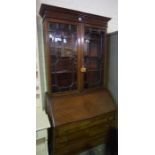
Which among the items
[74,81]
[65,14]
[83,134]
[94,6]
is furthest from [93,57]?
[83,134]

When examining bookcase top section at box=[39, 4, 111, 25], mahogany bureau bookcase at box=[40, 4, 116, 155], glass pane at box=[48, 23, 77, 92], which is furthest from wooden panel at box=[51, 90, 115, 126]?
bookcase top section at box=[39, 4, 111, 25]

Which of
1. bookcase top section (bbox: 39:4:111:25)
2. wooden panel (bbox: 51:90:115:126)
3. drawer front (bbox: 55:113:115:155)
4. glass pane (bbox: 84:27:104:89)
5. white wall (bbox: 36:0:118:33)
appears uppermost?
white wall (bbox: 36:0:118:33)

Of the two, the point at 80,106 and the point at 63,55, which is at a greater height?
the point at 63,55

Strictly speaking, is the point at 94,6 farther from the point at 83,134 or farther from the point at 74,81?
the point at 83,134

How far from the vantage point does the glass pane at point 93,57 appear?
1.90 meters

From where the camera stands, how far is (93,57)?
201cm

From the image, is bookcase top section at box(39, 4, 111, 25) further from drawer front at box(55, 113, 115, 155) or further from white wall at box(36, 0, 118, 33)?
drawer front at box(55, 113, 115, 155)

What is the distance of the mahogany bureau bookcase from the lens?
1.59 metres

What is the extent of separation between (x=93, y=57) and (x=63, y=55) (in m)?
0.47

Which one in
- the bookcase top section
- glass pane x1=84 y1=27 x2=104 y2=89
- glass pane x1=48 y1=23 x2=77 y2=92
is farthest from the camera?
glass pane x1=84 y1=27 x2=104 y2=89

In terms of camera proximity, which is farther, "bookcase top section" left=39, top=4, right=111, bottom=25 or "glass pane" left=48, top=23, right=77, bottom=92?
"glass pane" left=48, top=23, right=77, bottom=92
